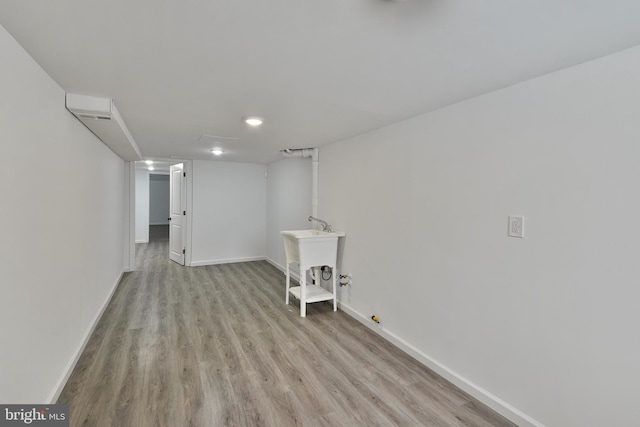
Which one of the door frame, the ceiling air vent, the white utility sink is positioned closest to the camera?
the ceiling air vent

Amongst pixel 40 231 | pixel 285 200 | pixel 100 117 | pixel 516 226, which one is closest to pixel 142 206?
pixel 285 200

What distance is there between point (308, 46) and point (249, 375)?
7.26 feet

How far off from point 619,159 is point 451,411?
168cm

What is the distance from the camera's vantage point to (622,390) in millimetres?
1395

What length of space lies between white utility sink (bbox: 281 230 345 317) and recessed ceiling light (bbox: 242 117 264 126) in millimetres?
1258

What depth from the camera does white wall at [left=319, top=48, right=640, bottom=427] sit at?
1.40 meters

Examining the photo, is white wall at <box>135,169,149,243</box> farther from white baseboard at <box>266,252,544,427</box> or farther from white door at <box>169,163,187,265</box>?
white baseboard at <box>266,252,544,427</box>

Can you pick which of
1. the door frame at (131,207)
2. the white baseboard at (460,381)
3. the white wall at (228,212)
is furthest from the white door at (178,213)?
the white baseboard at (460,381)

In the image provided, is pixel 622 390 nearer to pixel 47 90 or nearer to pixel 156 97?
pixel 156 97

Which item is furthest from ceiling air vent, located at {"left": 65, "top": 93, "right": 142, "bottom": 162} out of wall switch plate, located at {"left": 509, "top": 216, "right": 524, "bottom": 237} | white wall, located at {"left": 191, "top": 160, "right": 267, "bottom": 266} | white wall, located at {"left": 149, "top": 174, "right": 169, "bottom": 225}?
white wall, located at {"left": 149, "top": 174, "right": 169, "bottom": 225}

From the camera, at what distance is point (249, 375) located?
2.22 meters

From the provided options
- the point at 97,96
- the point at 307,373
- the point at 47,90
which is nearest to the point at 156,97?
the point at 97,96

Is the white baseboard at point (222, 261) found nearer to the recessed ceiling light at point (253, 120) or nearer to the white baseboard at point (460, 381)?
the white baseboard at point (460, 381)

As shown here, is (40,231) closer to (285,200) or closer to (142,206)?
(285,200)
